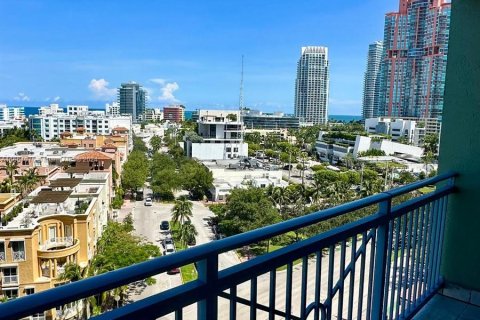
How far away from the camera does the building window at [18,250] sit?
31.9ft

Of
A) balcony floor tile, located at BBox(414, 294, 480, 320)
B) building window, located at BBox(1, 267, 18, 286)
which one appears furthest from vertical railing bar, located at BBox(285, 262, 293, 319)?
building window, located at BBox(1, 267, 18, 286)

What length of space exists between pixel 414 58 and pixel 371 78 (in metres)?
28.9

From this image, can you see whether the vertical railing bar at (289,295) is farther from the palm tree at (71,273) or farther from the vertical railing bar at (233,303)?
the palm tree at (71,273)

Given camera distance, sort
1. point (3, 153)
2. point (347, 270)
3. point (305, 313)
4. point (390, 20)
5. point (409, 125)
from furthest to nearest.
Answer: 1. point (390, 20)
2. point (409, 125)
3. point (3, 153)
4. point (347, 270)
5. point (305, 313)

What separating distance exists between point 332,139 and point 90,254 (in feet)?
147

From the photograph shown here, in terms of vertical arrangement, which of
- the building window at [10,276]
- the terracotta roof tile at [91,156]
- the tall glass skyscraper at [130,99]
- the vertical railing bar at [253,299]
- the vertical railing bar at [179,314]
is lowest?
the building window at [10,276]

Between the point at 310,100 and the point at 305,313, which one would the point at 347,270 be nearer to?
the point at 305,313

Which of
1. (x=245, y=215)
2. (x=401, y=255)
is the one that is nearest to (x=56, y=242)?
(x=245, y=215)

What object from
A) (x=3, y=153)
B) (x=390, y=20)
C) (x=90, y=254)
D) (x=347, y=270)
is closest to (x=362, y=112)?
(x=390, y=20)

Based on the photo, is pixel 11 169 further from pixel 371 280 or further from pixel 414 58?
pixel 414 58

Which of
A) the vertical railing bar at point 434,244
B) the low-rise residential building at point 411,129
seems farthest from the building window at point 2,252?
the low-rise residential building at point 411,129

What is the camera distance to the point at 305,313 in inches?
45.8

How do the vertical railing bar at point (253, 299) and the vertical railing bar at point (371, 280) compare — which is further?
the vertical railing bar at point (371, 280)

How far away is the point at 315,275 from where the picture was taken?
3.96 feet
